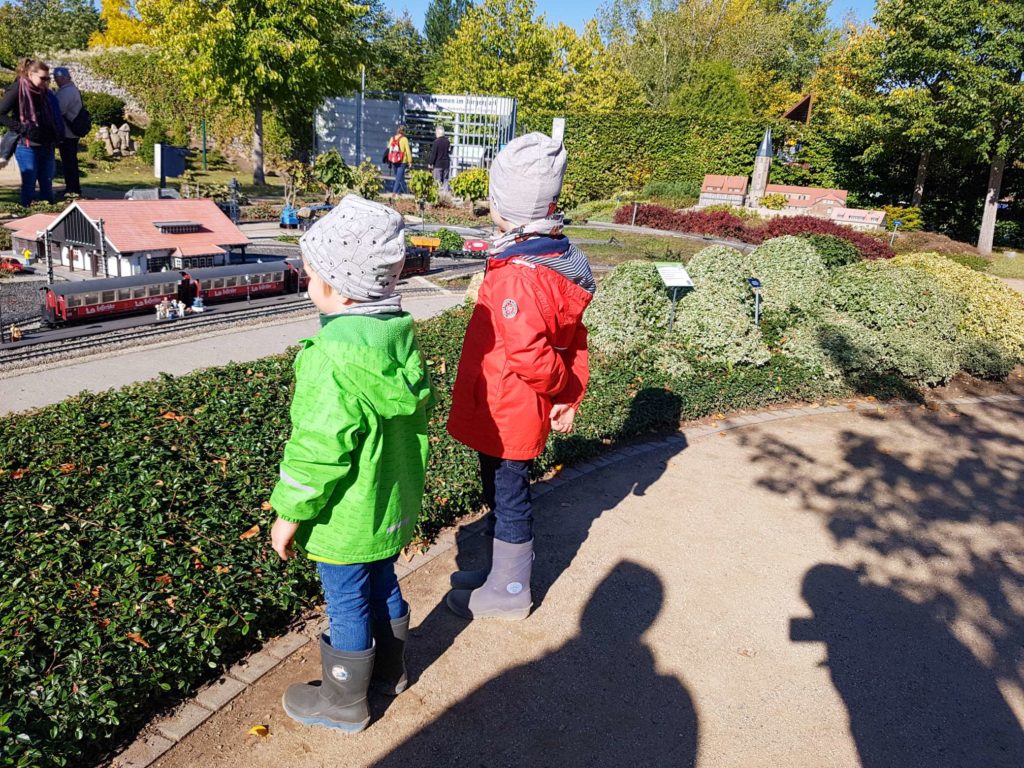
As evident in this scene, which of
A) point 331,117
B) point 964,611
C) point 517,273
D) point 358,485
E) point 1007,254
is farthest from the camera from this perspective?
point 331,117

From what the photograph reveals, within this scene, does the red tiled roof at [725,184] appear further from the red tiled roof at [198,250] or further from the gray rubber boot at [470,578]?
the gray rubber boot at [470,578]

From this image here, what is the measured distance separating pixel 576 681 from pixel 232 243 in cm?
1117

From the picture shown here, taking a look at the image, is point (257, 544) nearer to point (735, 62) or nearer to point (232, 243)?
point (232, 243)

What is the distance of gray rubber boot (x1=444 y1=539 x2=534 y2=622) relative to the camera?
403cm

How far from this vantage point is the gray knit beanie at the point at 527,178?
352 cm

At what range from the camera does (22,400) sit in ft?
24.8

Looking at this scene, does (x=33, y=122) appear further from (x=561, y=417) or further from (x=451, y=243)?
(x=561, y=417)

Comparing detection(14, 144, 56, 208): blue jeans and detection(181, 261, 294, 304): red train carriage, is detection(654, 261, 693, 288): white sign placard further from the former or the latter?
detection(14, 144, 56, 208): blue jeans

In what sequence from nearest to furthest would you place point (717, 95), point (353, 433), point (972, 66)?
1. point (353, 433)
2. point (972, 66)
3. point (717, 95)

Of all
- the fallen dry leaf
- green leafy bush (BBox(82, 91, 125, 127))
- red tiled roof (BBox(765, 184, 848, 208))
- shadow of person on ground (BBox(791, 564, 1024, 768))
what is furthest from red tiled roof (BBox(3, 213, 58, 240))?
red tiled roof (BBox(765, 184, 848, 208))

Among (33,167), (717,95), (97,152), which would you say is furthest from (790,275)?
(717,95)

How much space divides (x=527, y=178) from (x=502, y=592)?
2216 millimetres

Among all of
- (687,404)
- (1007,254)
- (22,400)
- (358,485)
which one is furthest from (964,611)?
(1007,254)

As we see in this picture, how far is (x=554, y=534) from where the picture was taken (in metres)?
5.14
